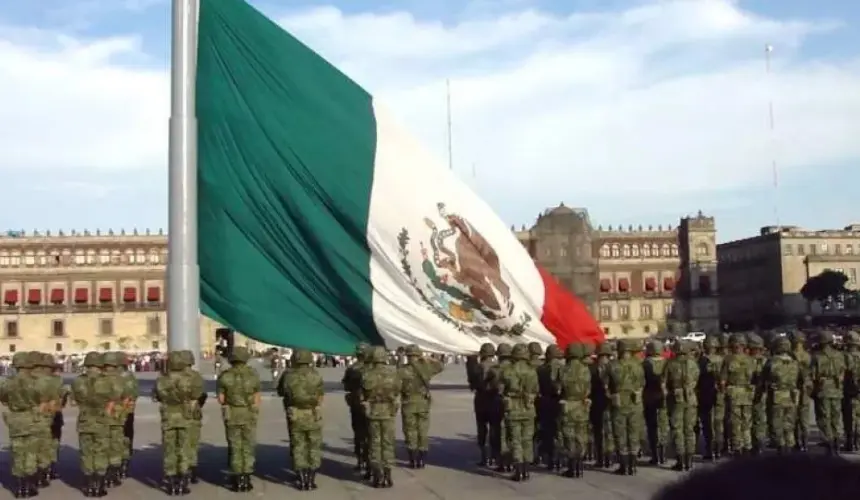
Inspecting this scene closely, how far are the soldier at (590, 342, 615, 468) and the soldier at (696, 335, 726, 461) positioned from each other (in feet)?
3.68

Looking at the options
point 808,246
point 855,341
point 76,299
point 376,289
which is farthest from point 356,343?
point 808,246

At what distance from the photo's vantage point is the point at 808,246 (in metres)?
71.5

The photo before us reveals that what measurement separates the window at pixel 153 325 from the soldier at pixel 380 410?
55.3 meters

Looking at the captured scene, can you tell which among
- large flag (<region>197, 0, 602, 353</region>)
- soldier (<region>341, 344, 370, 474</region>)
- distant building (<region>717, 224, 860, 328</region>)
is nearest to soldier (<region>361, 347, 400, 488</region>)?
soldier (<region>341, 344, 370, 474</region>)

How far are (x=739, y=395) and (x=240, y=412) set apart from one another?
15.7 ft

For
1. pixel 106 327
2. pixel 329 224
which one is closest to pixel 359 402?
pixel 329 224

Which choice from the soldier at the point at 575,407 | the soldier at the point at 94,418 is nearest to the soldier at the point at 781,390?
the soldier at the point at 575,407

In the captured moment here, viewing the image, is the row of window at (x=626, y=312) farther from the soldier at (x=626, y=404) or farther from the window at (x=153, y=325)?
the soldier at (x=626, y=404)

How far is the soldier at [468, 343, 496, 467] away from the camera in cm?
923

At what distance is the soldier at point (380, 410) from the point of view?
8.02m

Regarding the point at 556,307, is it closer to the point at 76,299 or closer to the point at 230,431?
the point at 230,431

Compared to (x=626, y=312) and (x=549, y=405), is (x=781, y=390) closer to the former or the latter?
(x=549, y=405)

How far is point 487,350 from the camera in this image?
30.3ft

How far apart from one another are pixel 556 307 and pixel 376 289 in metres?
1.94
